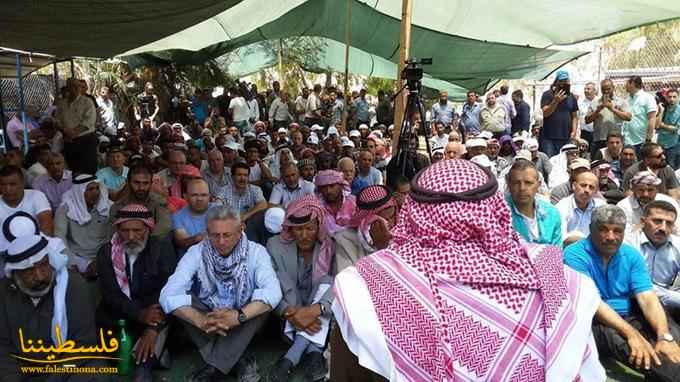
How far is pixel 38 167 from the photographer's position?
469 cm

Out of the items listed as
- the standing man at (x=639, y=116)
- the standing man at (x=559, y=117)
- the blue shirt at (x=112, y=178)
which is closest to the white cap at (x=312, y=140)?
the standing man at (x=559, y=117)

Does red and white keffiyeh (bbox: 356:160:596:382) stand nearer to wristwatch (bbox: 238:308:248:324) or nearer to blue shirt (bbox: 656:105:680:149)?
wristwatch (bbox: 238:308:248:324)

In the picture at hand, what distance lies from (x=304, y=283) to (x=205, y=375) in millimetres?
725

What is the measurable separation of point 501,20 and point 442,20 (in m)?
0.75

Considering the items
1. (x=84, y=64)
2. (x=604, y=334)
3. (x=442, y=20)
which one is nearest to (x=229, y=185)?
(x=604, y=334)

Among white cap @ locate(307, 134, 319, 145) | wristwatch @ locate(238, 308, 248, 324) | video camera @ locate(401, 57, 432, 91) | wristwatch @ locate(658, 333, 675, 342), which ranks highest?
video camera @ locate(401, 57, 432, 91)

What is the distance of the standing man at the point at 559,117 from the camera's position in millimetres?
6516

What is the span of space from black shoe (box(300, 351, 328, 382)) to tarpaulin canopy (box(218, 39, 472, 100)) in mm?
7043

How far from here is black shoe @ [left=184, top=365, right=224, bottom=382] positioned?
2686 mm

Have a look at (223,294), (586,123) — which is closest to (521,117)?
(586,123)

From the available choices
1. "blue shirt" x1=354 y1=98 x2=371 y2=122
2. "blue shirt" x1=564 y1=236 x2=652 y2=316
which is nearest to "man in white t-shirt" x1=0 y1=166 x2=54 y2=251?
"blue shirt" x1=564 y1=236 x2=652 y2=316

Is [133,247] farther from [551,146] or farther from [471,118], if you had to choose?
[471,118]

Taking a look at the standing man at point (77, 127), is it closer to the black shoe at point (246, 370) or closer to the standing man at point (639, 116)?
the black shoe at point (246, 370)

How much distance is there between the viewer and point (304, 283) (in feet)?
10.1
